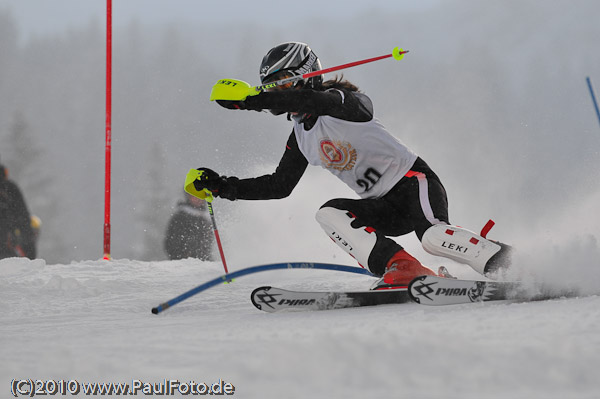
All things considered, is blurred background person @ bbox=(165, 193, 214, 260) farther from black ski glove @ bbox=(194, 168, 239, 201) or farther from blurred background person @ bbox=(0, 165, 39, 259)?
black ski glove @ bbox=(194, 168, 239, 201)

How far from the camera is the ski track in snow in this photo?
0.81 m

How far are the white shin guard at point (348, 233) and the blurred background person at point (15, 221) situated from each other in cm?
539

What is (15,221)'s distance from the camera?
653cm

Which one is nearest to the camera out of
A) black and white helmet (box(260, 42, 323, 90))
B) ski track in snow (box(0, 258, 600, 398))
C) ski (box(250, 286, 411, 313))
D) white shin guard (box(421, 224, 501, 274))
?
ski track in snow (box(0, 258, 600, 398))

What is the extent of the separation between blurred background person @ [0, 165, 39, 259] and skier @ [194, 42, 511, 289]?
193 inches

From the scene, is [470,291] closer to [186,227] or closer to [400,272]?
[400,272]

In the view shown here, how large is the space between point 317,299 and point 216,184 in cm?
97

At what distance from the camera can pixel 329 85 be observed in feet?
8.68

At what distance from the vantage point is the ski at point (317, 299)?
2.06 metres

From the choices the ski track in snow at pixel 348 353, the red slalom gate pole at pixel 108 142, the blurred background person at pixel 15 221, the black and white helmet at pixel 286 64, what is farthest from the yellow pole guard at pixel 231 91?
the blurred background person at pixel 15 221

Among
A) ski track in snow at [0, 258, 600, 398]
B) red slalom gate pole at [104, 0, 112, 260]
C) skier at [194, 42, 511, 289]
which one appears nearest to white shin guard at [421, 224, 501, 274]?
skier at [194, 42, 511, 289]

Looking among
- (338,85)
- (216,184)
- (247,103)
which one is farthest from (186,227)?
(247,103)

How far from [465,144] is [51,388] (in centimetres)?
1682

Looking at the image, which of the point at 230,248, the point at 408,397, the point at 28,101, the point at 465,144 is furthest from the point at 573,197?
the point at 28,101
